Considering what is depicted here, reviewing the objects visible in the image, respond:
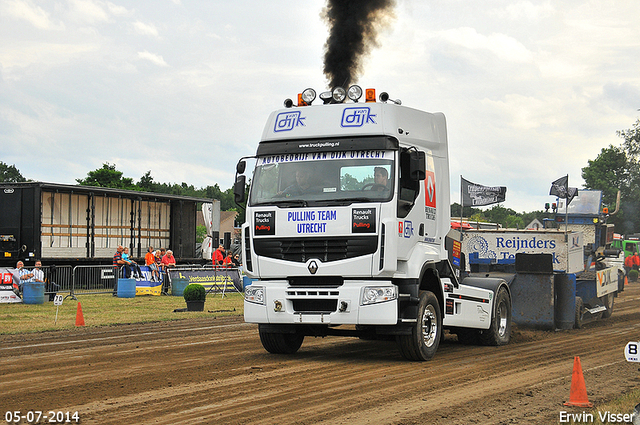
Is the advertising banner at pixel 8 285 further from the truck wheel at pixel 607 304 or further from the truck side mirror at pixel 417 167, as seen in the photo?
the truck wheel at pixel 607 304

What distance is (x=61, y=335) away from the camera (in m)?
14.4

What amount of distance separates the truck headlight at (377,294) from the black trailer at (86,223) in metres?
20.0

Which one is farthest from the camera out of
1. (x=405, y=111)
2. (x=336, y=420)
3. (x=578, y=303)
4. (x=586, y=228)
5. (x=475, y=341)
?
(x=586, y=228)

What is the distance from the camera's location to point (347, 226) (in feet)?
32.6

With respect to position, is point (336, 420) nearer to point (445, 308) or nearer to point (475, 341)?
point (445, 308)

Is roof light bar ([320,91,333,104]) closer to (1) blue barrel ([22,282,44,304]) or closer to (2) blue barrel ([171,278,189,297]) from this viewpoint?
(1) blue barrel ([22,282,44,304])

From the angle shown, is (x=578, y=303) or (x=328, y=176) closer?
(x=328, y=176)

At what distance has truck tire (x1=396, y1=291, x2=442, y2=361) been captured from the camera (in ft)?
33.9

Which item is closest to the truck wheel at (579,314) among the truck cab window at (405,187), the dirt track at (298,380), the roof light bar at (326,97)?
the dirt track at (298,380)

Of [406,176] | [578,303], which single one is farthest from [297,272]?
[578,303]

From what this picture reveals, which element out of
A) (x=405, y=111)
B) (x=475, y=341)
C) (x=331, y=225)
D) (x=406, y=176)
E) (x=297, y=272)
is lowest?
(x=475, y=341)

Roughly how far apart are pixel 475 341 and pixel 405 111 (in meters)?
4.84

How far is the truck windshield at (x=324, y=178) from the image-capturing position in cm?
1016

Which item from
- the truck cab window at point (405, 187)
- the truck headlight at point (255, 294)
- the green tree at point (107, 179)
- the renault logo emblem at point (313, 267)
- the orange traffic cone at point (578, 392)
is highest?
the green tree at point (107, 179)
